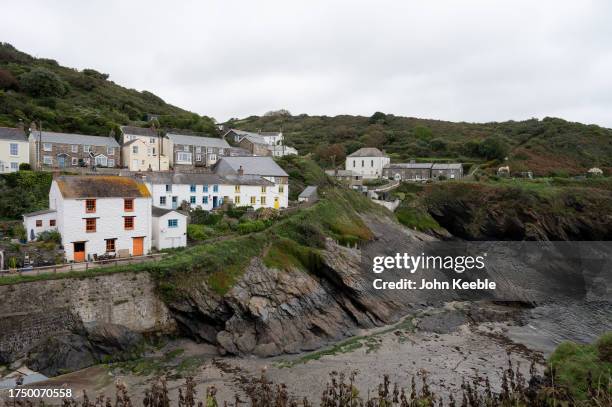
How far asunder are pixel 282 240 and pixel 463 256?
75.9 feet

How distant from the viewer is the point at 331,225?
123 feet

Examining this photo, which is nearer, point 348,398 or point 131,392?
point 348,398

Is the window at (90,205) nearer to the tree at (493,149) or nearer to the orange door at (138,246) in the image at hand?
the orange door at (138,246)

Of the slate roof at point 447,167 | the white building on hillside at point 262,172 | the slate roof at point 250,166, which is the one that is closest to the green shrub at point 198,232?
the white building on hillside at point 262,172

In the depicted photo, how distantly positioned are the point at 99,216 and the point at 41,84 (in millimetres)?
57965

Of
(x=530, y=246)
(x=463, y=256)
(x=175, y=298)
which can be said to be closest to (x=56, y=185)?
(x=175, y=298)

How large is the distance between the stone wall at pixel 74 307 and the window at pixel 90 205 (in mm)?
5702

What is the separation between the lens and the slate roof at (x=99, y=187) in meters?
27.0

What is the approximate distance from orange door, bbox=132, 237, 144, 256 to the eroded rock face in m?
6.19

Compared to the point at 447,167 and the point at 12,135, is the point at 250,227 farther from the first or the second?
the point at 447,167

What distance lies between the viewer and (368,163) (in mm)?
73250

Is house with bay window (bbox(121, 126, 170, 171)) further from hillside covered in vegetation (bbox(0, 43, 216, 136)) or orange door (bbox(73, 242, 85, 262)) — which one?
orange door (bbox(73, 242, 85, 262))

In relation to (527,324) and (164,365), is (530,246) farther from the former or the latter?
(164,365)

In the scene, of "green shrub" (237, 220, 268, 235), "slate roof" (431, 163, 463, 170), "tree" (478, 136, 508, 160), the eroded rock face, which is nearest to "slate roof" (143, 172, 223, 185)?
"green shrub" (237, 220, 268, 235)
